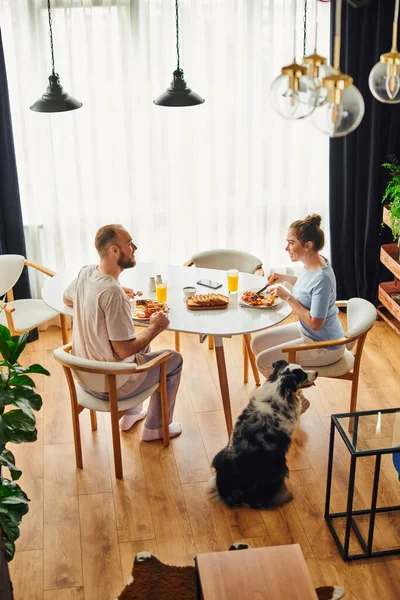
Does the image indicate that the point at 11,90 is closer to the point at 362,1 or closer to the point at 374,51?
the point at 374,51

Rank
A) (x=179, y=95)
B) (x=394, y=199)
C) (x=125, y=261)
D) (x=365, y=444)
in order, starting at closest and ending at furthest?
(x=365, y=444) → (x=125, y=261) → (x=179, y=95) → (x=394, y=199)

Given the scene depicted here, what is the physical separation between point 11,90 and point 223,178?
1.59 metres

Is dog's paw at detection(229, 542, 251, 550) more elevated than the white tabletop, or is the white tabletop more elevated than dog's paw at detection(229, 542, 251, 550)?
the white tabletop

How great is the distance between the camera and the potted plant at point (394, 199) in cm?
493

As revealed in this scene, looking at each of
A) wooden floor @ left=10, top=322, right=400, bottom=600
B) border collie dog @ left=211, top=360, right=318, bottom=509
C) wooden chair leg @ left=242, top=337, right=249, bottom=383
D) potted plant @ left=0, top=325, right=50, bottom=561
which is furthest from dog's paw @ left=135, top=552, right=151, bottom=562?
wooden chair leg @ left=242, top=337, right=249, bottom=383

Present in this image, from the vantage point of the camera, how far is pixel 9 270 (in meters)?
4.75

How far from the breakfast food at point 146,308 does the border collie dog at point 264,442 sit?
73 cm

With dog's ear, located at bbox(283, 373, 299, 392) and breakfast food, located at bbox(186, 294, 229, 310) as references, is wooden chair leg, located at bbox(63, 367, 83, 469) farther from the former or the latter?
dog's ear, located at bbox(283, 373, 299, 392)

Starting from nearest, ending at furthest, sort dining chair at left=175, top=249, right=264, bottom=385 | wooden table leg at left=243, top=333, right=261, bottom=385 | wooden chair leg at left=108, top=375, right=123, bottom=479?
wooden chair leg at left=108, top=375, right=123, bottom=479 < wooden table leg at left=243, top=333, right=261, bottom=385 < dining chair at left=175, top=249, right=264, bottom=385

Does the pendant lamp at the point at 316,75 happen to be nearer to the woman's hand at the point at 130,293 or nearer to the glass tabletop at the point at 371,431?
the glass tabletop at the point at 371,431

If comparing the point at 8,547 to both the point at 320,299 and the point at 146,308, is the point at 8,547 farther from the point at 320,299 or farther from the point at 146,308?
the point at 320,299

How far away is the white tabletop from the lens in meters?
3.72

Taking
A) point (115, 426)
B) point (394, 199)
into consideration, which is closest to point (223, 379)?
point (115, 426)

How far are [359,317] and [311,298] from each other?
0.97 ft
